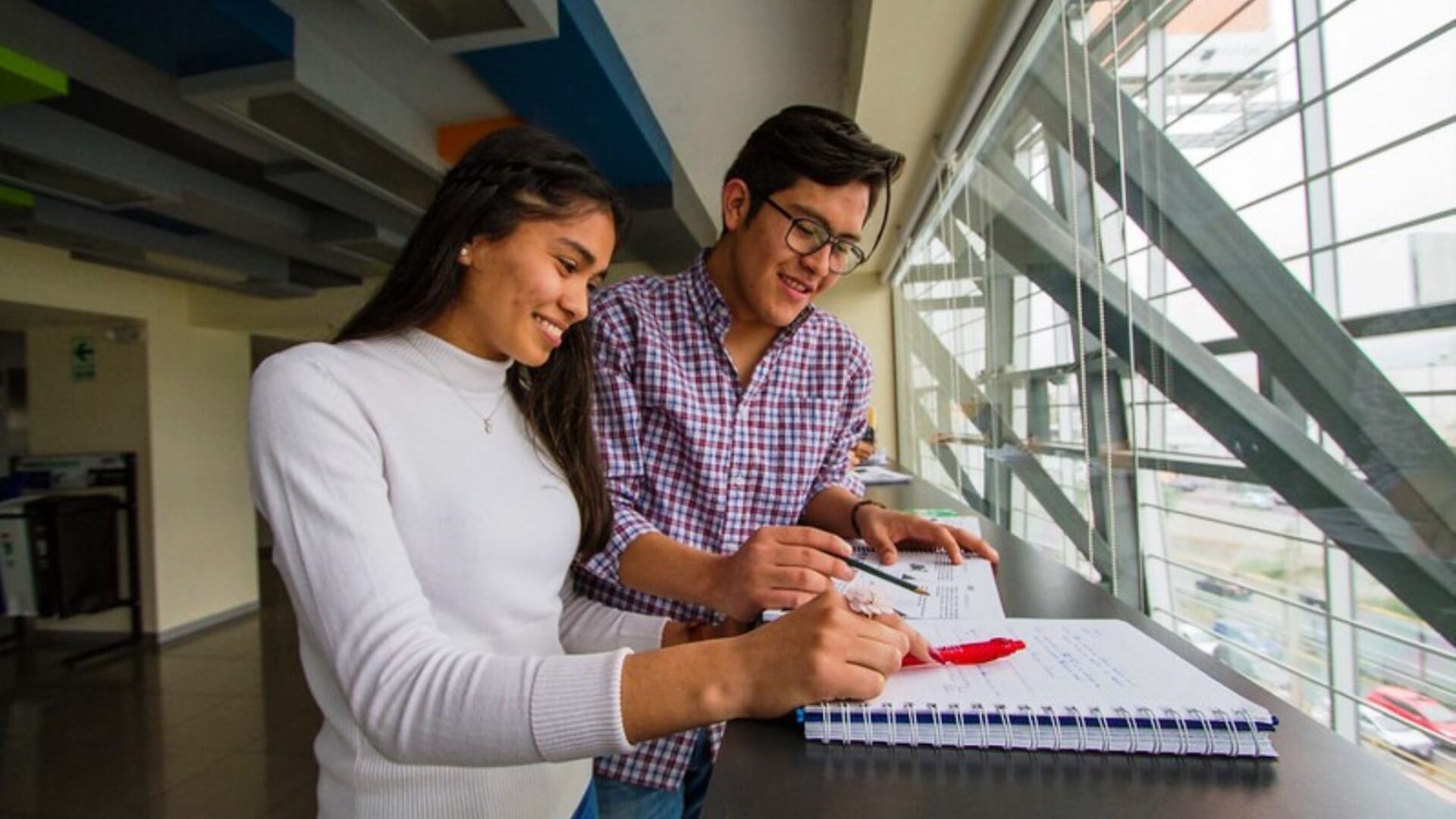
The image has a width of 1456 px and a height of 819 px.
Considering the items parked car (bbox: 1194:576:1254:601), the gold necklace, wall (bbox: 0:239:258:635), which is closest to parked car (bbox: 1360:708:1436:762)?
parked car (bbox: 1194:576:1254:601)

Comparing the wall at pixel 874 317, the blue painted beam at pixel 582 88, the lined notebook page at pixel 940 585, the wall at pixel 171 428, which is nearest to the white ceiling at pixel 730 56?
the blue painted beam at pixel 582 88

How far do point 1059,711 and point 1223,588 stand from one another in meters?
1.00

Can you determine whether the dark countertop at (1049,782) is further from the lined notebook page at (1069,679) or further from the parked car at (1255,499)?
the parked car at (1255,499)

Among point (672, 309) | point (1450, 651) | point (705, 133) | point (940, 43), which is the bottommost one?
point (1450, 651)

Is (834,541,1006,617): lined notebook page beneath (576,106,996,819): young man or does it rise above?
beneath

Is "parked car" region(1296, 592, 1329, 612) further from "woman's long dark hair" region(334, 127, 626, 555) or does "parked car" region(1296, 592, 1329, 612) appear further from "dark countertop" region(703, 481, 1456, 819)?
"woman's long dark hair" region(334, 127, 626, 555)

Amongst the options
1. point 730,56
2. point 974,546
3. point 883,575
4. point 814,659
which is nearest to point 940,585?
point 883,575

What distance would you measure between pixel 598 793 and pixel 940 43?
2223mm

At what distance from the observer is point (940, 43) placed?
2.15 m

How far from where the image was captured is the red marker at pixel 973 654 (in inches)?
24.2

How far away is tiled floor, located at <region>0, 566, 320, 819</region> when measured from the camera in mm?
2916

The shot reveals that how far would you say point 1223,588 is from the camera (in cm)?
125

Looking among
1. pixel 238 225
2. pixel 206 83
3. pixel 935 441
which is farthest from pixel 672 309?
pixel 238 225

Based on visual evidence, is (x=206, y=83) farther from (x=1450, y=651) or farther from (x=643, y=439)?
(x=1450, y=651)
